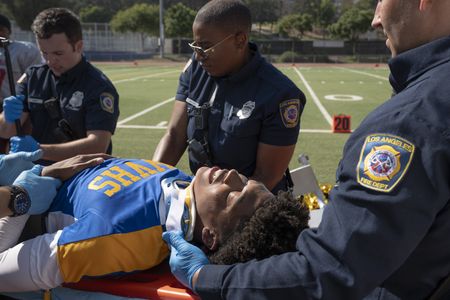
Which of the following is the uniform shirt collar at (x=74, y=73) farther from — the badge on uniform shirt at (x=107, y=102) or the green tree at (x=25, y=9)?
the green tree at (x=25, y=9)

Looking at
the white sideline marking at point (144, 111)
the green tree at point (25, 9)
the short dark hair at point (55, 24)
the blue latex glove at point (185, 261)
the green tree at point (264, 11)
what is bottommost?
the white sideline marking at point (144, 111)

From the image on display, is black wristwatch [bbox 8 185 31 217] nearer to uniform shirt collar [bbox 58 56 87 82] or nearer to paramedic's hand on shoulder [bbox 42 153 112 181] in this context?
paramedic's hand on shoulder [bbox 42 153 112 181]

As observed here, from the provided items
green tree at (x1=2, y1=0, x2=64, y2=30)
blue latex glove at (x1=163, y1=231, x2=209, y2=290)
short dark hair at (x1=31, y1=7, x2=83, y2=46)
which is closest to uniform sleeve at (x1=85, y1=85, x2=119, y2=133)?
short dark hair at (x1=31, y1=7, x2=83, y2=46)

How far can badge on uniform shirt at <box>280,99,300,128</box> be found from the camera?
3082mm

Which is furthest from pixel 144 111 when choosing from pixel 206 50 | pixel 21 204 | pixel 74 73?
pixel 21 204

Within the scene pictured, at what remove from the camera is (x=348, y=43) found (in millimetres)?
60438

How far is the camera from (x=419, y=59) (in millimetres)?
1453

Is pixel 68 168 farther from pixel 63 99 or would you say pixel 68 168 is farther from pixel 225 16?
pixel 225 16

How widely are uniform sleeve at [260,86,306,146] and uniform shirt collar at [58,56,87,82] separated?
1.57m

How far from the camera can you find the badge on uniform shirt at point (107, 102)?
3.77 meters

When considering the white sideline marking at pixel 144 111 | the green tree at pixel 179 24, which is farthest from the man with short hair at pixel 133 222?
the green tree at pixel 179 24

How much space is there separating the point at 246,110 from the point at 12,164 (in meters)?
1.40

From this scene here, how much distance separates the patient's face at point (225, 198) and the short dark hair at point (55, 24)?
6.23 ft

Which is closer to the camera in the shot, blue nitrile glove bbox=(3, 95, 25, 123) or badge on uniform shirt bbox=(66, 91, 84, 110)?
blue nitrile glove bbox=(3, 95, 25, 123)
